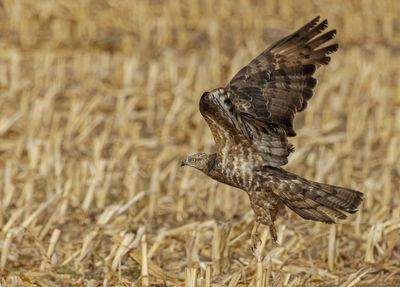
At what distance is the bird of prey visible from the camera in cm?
686

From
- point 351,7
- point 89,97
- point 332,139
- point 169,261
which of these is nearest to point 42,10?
point 89,97

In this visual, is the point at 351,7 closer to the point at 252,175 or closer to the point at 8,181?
the point at 8,181

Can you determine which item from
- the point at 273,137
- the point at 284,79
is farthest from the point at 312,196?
the point at 284,79

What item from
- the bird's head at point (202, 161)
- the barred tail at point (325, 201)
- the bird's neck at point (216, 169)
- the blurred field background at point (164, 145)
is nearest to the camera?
the barred tail at point (325, 201)

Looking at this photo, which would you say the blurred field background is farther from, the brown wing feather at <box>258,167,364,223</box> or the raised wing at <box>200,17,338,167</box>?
the raised wing at <box>200,17,338,167</box>

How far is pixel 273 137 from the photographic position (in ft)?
23.5

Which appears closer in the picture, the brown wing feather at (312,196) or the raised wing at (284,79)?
the brown wing feather at (312,196)

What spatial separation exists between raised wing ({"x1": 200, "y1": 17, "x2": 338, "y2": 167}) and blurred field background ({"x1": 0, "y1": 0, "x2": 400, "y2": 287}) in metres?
0.81

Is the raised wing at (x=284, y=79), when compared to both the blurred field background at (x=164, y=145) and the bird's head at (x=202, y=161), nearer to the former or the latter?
the bird's head at (x=202, y=161)

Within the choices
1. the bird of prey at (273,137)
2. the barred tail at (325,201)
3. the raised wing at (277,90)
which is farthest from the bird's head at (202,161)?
the barred tail at (325,201)

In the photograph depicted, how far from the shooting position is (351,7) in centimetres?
2073

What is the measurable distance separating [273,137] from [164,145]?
507 cm

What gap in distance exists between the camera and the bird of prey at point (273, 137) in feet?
22.5

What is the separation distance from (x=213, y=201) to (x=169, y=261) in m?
1.65
